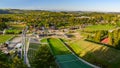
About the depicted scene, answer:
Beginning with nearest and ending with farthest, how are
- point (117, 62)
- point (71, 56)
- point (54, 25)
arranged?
1. point (117, 62)
2. point (71, 56)
3. point (54, 25)

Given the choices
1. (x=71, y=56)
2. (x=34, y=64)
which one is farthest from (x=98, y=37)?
(x=34, y=64)

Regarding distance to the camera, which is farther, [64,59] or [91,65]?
[64,59]

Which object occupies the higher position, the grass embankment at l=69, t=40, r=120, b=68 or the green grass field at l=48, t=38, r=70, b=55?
the grass embankment at l=69, t=40, r=120, b=68

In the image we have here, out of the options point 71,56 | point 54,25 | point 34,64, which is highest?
point 34,64

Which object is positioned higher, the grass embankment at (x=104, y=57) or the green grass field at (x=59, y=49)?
the grass embankment at (x=104, y=57)

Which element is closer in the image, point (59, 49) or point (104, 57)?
point (104, 57)

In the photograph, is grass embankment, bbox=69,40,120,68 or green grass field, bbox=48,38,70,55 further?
green grass field, bbox=48,38,70,55

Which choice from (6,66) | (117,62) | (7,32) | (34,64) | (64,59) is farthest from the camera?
(7,32)

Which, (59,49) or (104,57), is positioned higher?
(104,57)

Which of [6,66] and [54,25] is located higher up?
[6,66]

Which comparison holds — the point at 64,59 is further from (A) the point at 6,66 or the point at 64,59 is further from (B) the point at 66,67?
(A) the point at 6,66

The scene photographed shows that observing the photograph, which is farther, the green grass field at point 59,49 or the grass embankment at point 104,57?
the green grass field at point 59,49
